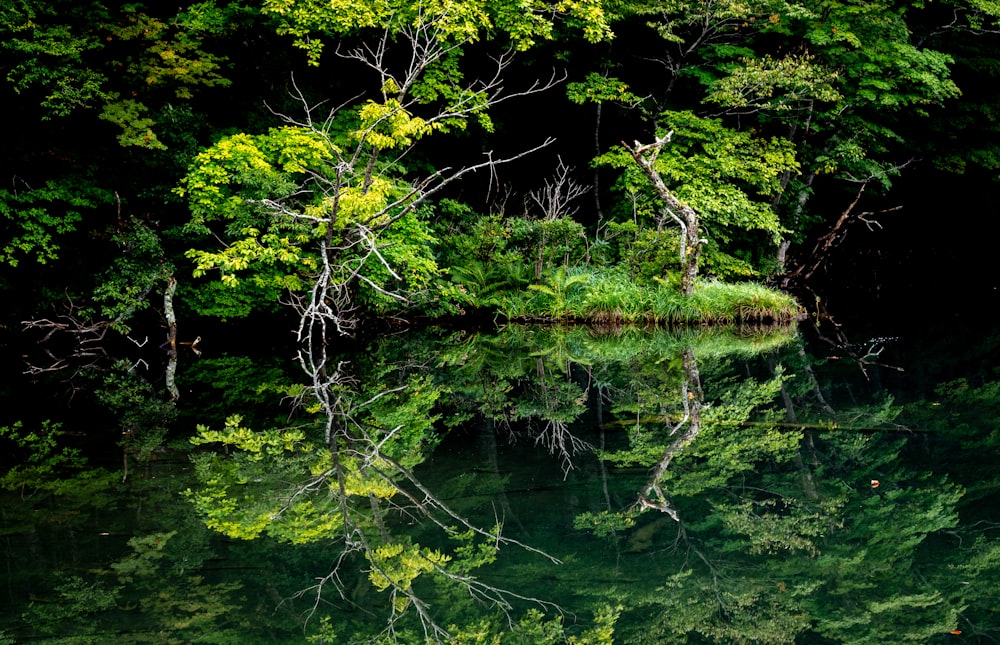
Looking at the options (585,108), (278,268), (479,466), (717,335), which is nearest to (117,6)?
(278,268)

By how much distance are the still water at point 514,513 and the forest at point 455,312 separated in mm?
29

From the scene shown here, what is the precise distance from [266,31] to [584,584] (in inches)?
587

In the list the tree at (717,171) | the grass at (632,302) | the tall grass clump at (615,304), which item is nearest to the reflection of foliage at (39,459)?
the grass at (632,302)

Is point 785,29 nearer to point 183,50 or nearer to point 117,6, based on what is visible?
point 183,50

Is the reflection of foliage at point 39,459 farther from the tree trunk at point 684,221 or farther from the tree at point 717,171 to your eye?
the tree at point 717,171

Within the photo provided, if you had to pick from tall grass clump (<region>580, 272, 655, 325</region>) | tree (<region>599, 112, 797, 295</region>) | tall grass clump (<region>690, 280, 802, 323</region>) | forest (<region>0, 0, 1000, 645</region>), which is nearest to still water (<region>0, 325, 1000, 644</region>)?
forest (<region>0, 0, 1000, 645</region>)

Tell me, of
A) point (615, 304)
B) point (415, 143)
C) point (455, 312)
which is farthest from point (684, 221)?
point (415, 143)

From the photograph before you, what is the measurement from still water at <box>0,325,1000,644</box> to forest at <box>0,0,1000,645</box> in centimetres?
3

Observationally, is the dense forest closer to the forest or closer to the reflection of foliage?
the forest

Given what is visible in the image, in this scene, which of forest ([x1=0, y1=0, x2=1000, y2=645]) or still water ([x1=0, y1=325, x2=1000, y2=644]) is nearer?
still water ([x1=0, y1=325, x2=1000, y2=644])

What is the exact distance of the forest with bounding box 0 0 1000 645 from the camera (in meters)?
3.60

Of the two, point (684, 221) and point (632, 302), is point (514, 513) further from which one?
point (684, 221)

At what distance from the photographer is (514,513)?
450 centimetres

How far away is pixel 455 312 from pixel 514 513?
1018 centimetres
